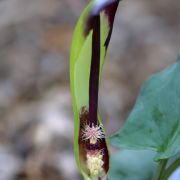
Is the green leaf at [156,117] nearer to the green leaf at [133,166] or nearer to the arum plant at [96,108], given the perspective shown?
the arum plant at [96,108]

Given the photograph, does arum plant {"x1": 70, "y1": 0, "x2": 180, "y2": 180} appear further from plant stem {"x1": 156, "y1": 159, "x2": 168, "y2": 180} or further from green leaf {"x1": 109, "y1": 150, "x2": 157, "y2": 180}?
green leaf {"x1": 109, "y1": 150, "x2": 157, "y2": 180}

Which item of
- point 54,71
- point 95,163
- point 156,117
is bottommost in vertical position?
point 95,163

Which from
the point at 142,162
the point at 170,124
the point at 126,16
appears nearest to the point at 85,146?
the point at 170,124

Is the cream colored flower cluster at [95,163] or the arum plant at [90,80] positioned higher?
the arum plant at [90,80]

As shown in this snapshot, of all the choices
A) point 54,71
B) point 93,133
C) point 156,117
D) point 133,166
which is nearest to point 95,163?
point 93,133

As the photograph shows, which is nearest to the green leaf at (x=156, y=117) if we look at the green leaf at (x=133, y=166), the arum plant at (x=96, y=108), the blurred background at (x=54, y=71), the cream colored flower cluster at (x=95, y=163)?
the arum plant at (x=96, y=108)

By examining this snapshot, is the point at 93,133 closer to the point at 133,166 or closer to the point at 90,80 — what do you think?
the point at 90,80
